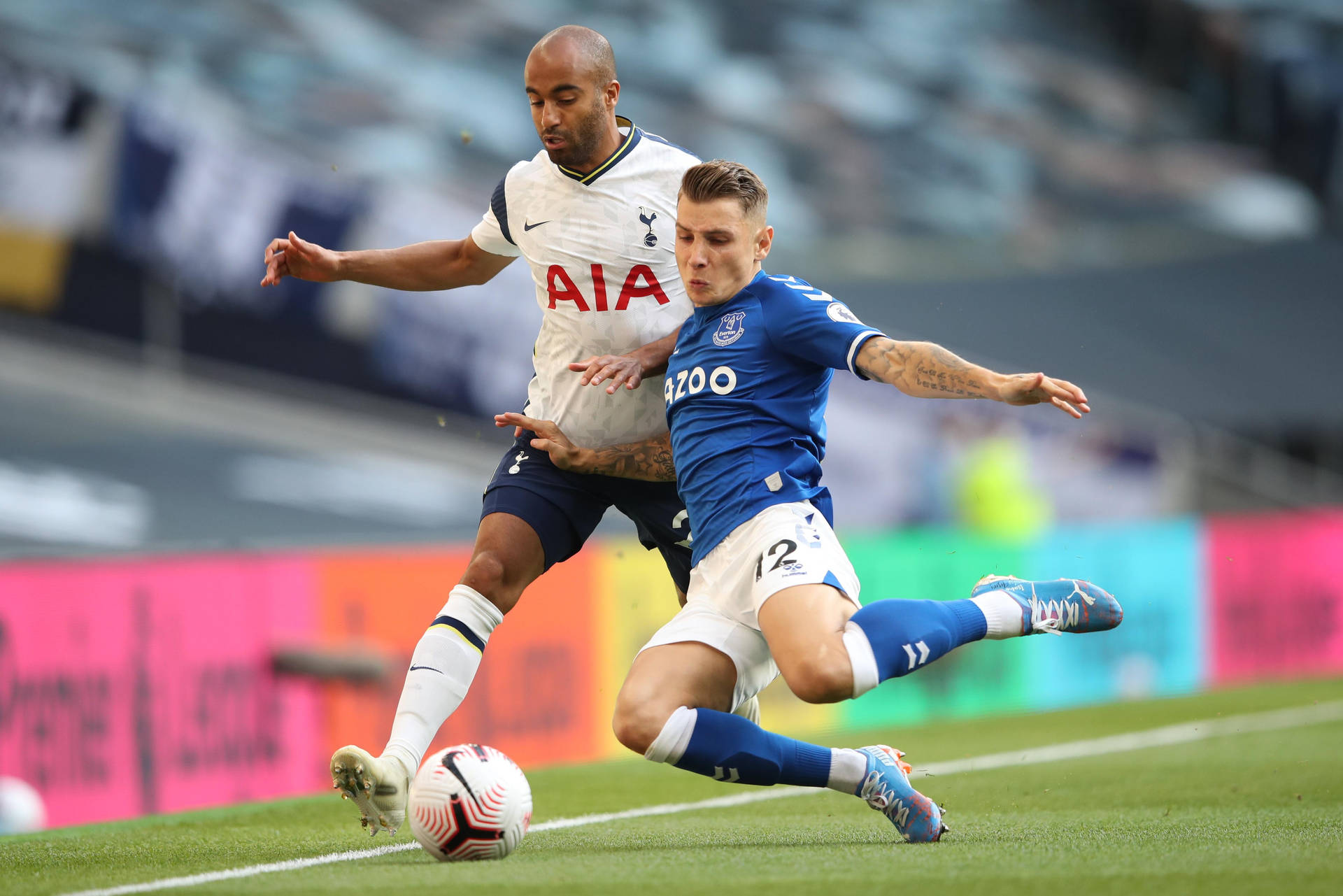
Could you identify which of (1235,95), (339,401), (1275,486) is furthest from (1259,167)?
(339,401)

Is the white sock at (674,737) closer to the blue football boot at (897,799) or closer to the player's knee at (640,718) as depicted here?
the player's knee at (640,718)

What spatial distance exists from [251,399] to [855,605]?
10641mm

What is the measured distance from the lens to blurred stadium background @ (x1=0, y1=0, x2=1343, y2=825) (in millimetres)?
8164

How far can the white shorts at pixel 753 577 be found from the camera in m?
4.25

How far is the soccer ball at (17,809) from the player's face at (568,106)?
3.60 m

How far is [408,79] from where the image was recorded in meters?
24.7

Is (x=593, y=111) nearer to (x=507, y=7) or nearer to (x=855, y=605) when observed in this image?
(x=855, y=605)

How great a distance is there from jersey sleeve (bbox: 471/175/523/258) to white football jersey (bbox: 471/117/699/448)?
0.16 ft

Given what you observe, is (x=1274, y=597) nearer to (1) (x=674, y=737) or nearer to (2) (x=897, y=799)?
(2) (x=897, y=799)

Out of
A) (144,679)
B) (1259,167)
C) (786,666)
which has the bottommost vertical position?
(144,679)

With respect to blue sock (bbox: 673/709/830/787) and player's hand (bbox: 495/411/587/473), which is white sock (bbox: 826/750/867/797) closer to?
blue sock (bbox: 673/709/830/787)

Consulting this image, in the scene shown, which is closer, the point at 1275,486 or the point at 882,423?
the point at 882,423

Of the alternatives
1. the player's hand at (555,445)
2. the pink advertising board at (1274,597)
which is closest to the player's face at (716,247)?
the player's hand at (555,445)

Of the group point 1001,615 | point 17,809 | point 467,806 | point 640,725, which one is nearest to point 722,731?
point 640,725
